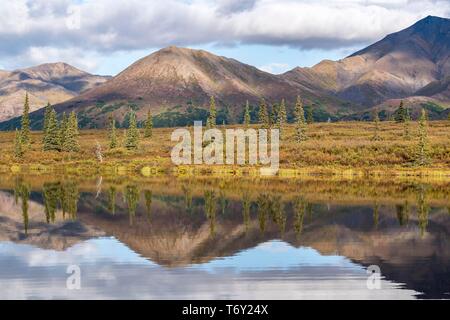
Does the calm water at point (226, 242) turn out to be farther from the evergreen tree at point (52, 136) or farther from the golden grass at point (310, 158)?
the evergreen tree at point (52, 136)

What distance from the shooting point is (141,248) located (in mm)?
42844

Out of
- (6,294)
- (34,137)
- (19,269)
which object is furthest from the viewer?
(34,137)

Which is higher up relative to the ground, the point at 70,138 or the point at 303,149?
the point at 70,138

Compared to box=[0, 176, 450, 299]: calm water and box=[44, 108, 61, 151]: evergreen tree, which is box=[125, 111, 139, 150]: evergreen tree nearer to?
box=[44, 108, 61, 151]: evergreen tree

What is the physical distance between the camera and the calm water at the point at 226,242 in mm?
31031

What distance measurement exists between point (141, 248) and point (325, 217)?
22.3 m

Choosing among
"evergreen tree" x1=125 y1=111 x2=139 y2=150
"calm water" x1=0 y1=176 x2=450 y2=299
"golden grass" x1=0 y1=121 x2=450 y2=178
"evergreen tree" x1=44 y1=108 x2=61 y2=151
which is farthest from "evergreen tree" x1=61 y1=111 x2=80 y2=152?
"calm water" x1=0 y1=176 x2=450 y2=299

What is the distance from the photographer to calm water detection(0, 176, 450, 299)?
31031mm

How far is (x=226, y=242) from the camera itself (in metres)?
45.6

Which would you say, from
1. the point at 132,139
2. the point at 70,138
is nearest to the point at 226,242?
the point at 132,139

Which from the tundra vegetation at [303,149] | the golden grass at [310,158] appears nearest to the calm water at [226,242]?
the golden grass at [310,158]

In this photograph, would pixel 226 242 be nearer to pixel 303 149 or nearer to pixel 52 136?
pixel 303 149
